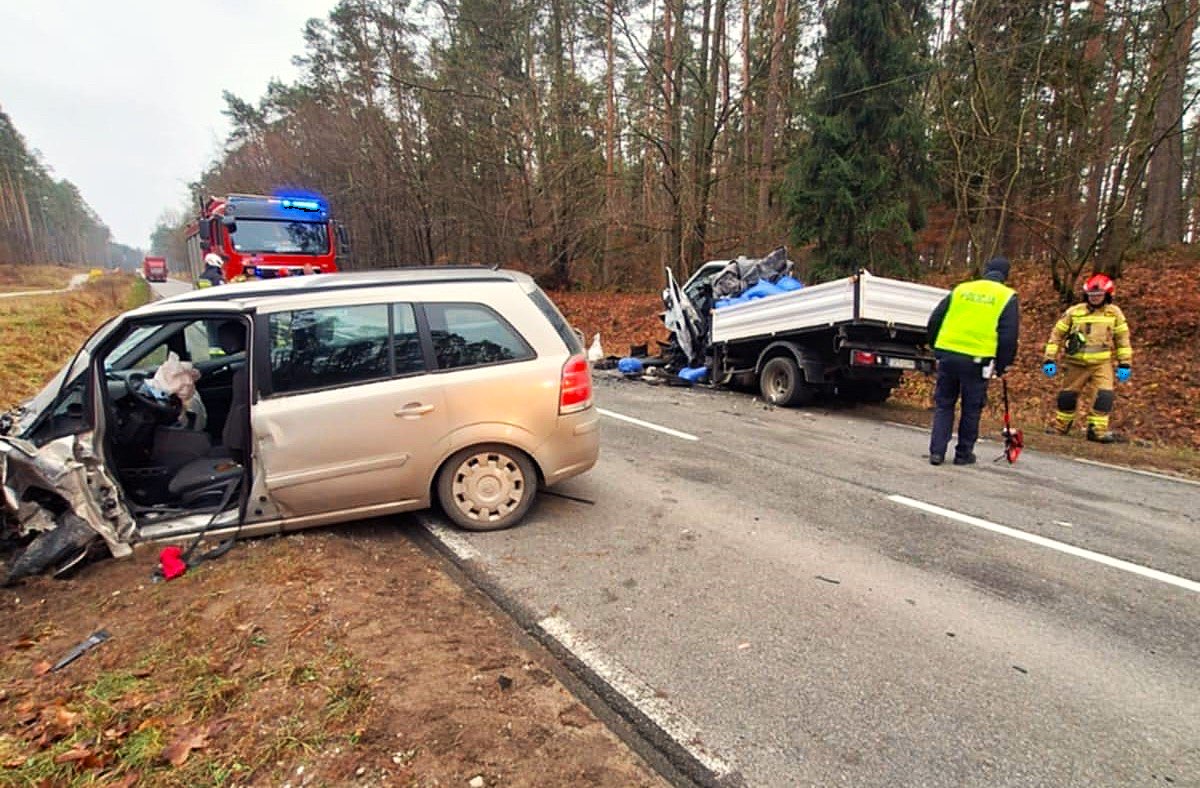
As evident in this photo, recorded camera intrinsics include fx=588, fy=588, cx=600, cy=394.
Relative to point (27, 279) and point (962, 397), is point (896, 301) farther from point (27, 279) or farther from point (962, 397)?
point (27, 279)

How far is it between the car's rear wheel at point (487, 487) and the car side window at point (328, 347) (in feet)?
2.50

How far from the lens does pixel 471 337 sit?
3.82 meters

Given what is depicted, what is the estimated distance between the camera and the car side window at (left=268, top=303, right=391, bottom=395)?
11.6ft

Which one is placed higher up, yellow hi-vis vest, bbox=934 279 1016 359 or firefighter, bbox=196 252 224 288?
firefighter, bbox=196 252 224 288

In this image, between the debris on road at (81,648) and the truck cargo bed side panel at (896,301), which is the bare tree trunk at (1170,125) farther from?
the debris on road at (81,648)

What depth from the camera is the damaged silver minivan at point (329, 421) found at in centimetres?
324

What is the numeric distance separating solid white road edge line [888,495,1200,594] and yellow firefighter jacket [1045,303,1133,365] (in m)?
4.03

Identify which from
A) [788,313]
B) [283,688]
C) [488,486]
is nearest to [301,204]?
[788,313]

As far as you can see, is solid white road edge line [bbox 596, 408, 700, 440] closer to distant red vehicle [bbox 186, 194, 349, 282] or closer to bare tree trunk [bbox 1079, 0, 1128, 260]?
distant red vehicle [bbox 186, 194, 349, 282]

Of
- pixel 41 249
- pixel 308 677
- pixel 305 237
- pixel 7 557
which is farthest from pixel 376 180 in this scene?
pixel 41 249

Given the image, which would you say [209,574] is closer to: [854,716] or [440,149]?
[854,716]

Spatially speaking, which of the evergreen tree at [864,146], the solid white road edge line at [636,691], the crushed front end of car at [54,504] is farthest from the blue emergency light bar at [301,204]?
the solid white road edge line at [636,691]

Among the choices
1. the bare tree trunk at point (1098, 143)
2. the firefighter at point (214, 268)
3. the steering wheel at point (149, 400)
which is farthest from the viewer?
the firefighter at point (214, 268)

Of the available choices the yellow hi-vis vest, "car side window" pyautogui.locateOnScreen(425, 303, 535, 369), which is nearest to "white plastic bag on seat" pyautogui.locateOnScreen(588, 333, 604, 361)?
"car side window" pyautogui.locateOnScreen(425, 303, 535, 369)
